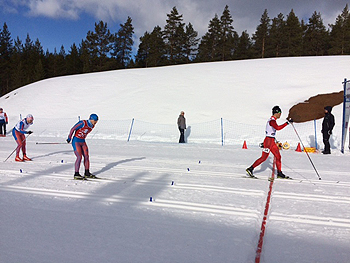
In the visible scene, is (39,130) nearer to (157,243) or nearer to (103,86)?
(103,86)

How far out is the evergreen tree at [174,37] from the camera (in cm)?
4916

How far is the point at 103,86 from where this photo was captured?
2792cm

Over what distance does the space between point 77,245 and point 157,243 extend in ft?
3.30

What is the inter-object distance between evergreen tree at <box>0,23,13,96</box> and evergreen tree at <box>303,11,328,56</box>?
67.6m

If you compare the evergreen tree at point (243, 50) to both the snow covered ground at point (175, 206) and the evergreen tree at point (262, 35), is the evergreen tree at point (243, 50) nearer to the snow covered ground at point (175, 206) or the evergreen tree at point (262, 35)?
the evergreen tree at point (262, 35)

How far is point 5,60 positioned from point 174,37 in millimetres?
47499

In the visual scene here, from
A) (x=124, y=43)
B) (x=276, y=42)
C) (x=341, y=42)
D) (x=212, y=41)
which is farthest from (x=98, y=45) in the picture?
(x=341, y=42)

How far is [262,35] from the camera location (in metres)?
46.2

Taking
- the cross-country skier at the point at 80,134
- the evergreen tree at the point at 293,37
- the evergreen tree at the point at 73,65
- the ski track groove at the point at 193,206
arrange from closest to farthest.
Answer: the ski track groove at the point at 193,206 < the cross-country skier at the point at 80,134 < the evergreen tree at the point at 293,37 < the evergreen tree at the point at 73,65

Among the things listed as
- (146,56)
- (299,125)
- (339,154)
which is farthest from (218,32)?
(339,154)

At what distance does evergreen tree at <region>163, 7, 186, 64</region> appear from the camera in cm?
4916

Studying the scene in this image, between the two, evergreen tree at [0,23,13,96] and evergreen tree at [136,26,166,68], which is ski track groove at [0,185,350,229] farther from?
evergreen tree at [0,23,13,96]

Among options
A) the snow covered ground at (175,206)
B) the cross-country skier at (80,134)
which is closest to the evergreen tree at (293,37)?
the snow covered ground at (175,206)

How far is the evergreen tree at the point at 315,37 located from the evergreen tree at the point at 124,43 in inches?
1337
